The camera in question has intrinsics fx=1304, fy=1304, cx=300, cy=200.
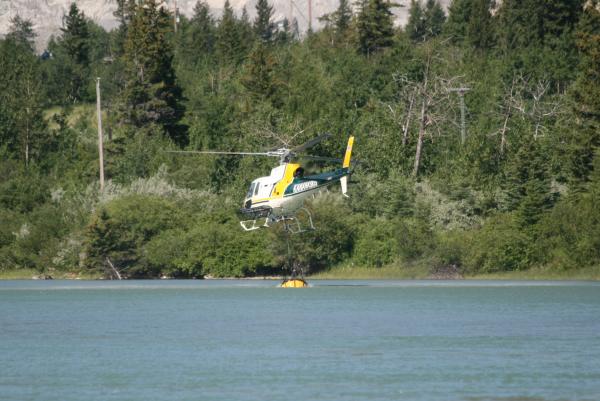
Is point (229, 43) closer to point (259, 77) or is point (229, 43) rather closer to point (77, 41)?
point (77, 41)

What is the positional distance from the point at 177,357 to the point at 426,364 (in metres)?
7.63

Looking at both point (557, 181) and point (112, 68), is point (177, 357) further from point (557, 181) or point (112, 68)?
point (112, 68)

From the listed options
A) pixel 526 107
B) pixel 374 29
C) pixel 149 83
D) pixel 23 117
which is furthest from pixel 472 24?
pixel 23 117

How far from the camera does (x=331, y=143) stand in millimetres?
105500

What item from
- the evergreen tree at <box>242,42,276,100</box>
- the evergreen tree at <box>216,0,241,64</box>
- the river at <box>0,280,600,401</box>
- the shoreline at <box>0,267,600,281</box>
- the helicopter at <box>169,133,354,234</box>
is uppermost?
the evergreen tree at <box>216,0,241,64</box>

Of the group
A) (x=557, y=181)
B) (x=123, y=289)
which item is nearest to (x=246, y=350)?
(x=123, y=289)

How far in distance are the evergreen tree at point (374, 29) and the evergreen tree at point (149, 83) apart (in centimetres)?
2101

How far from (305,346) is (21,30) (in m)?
153

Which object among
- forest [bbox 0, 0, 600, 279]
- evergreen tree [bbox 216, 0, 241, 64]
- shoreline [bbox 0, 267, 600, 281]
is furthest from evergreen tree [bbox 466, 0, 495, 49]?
shoreline [bbox 0, 267, 600, 281]

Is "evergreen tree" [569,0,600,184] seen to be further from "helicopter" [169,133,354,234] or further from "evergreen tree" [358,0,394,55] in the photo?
"evergreen tree" [358,0,394,55]

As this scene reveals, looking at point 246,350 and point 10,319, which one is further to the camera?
point 10,319

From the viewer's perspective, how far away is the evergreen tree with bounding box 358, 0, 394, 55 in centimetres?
13362

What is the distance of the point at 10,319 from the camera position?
54.1m

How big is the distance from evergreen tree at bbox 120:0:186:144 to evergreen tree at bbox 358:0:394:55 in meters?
21.0
